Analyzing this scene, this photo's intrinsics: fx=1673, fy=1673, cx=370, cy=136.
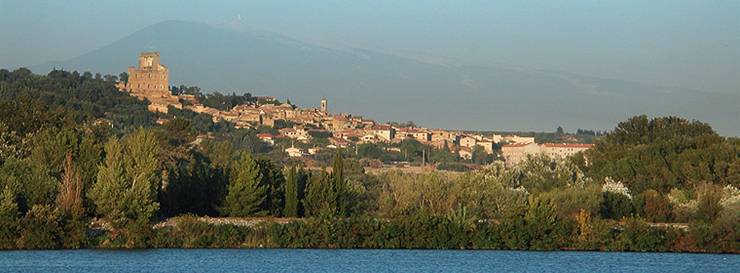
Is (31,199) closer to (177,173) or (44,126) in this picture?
(177,173)

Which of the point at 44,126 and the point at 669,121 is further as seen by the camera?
the point at 669,121

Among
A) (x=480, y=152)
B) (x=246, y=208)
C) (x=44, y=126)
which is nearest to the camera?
(x=246, y=208)

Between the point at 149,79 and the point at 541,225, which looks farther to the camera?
the point at 149,79

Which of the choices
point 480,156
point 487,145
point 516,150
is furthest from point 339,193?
point 487,145

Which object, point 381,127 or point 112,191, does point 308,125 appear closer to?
point 381,127

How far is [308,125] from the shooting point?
16512cm

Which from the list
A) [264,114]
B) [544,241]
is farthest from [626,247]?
[264,114]

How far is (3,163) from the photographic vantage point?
55156 millimetres

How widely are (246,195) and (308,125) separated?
4451 inches

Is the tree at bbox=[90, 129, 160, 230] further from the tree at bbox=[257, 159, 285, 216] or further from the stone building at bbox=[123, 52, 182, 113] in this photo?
the stone building at bbox=[123, 52, 182, 113]

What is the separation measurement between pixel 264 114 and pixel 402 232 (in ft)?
384

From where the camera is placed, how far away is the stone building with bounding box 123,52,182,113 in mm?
161750

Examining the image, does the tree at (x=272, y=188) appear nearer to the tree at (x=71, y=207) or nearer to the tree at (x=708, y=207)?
the tree at (x=71, y=207)

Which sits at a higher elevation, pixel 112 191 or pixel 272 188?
pixel 272 188
